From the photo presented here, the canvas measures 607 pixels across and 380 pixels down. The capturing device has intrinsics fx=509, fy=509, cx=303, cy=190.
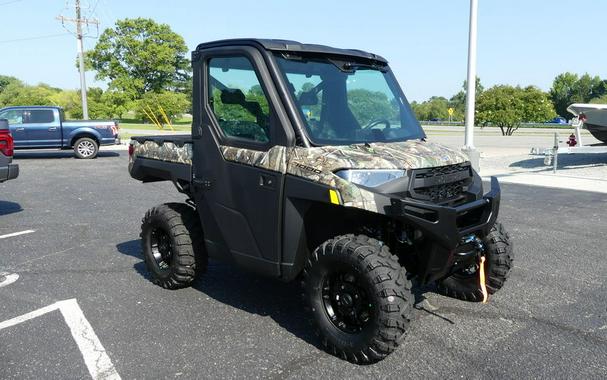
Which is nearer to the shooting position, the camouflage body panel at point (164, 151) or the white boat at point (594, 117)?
the camouflage body panel at point (164, 151)

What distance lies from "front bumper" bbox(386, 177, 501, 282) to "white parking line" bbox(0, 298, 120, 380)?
2.08 metres

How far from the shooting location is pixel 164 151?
4.70 metres

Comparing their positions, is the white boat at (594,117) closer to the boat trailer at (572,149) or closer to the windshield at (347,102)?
the boat trailer at (572,149)

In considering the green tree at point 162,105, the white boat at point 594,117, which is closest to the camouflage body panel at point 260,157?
the white boat at point 594,117

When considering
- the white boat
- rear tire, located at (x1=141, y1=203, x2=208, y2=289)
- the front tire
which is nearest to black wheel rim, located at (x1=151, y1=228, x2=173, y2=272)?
rear tire, located at (x1=141, y1=203, x2=208, y2=289)

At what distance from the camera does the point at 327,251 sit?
11.0ft

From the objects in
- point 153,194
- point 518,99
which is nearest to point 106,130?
point 153,194

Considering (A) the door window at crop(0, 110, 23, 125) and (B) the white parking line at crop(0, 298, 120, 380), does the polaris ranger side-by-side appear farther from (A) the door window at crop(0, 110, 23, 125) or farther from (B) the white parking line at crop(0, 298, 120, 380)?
(A) the door window at crop(0, 110, 23, 125)

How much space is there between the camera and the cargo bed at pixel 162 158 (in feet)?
14.5

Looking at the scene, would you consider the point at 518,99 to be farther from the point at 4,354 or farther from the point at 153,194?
the point at 4,354

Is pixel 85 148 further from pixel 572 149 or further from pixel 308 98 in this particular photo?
pixel 308 98

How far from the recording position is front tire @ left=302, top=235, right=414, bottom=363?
3150 millimetres

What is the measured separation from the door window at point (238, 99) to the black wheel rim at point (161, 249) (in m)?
1.43

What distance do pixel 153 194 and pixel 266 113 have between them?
7.20 meters
